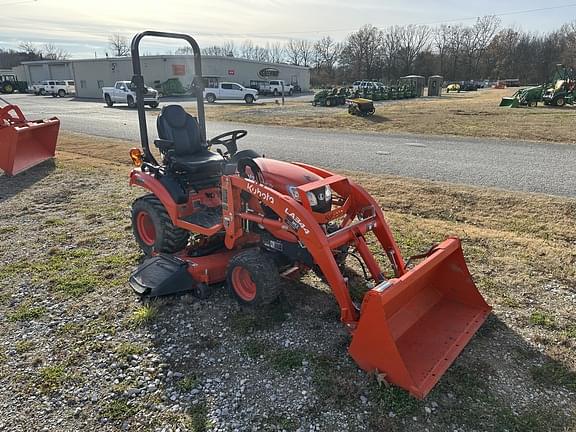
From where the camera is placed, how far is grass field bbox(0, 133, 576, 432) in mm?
2727

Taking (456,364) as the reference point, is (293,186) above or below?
above

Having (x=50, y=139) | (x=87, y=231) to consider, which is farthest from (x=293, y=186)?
(x=50, y=139)

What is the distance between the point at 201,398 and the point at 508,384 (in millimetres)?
2025

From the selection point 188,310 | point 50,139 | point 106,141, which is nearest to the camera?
point 188,310

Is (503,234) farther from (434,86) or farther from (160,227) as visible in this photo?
(434,86)

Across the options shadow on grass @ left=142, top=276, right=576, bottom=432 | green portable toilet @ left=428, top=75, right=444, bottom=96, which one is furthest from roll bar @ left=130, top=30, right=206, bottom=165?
green portable toilet @ left=428, top=75, right=444, bottom=96

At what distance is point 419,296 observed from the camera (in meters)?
3.53

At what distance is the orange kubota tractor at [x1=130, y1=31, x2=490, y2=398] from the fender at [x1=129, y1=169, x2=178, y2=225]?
13 millimetres

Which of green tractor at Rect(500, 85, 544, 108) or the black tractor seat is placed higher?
the black tractor seat

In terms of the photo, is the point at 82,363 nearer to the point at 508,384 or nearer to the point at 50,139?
the point at 508,384

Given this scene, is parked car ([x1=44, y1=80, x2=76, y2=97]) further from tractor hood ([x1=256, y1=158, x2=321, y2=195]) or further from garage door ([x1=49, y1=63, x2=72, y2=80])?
tractor hood ([x1=256, y1=158, x2=321, y2=195])

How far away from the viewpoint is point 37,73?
5722cm

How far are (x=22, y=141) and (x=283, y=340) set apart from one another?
329 inches

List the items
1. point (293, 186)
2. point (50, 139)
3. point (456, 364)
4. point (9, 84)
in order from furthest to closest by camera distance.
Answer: point (9, 84)
point (50, 139)
point (293, 186)
point (456, 364)
